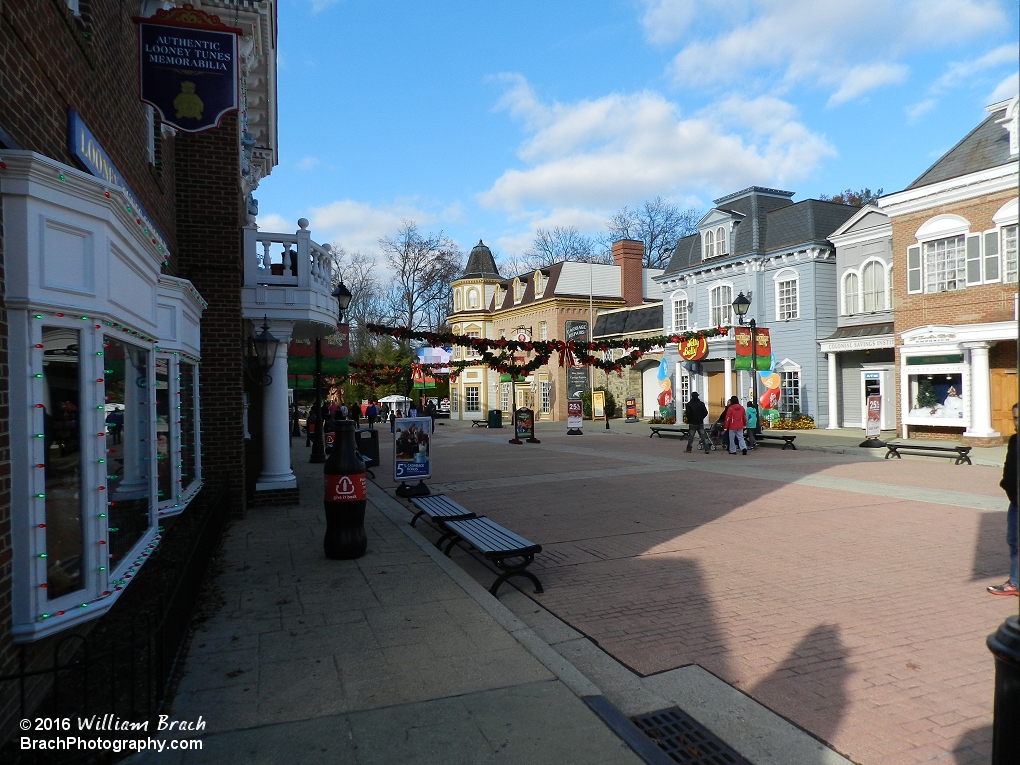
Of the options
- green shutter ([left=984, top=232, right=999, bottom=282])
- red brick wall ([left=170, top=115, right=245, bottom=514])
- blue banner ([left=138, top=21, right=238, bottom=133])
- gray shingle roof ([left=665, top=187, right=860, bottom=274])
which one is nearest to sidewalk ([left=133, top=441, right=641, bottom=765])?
red brick wall ([left=170, top=115, right=245, bottom=514])

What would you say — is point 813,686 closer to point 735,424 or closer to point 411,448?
point 411,448

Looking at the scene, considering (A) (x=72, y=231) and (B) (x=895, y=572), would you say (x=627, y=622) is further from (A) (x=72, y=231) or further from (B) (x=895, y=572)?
(A) (x=72, y=231)

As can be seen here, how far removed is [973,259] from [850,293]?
21.5 feet

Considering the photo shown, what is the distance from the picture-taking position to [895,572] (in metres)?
6.77

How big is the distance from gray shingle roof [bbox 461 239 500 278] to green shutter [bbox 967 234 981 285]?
34.6 metres

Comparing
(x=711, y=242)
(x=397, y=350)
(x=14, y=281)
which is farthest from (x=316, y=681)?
(x=397, y=350)

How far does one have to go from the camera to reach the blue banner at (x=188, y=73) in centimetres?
628

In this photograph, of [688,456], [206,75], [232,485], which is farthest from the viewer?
[688,456]

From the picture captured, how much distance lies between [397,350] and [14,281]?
50.7m

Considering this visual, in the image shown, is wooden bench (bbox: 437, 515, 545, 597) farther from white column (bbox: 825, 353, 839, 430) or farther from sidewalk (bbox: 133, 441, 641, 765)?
white column (bbox: 825, 353, 839, 430)

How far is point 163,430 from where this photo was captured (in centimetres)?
676

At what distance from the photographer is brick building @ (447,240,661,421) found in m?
42.4

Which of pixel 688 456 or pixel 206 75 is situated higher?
pixel 206 75

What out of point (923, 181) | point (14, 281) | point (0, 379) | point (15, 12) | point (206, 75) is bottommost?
point (0, 379)
